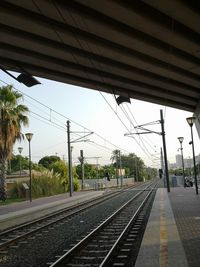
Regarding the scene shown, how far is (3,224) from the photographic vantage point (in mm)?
19859

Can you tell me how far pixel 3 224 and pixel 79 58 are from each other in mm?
8025

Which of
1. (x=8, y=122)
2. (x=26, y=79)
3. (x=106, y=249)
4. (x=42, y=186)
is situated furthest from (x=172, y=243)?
(x=42, y=186)

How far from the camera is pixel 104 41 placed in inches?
572

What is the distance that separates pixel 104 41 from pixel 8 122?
77.4 ft

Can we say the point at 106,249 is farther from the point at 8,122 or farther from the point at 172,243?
the point at 8,122

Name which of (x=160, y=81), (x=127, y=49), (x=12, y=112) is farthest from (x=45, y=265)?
(x=12, y=112)

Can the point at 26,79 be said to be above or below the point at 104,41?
below

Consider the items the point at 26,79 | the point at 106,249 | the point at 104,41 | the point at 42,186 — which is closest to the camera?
the point at 106,249

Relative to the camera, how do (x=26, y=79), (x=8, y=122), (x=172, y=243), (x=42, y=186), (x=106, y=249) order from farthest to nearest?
(x=42, y=186)
(x=8, y=122)
(x=26, y=79)
(x=106, y=249)
(x=172, y=243)

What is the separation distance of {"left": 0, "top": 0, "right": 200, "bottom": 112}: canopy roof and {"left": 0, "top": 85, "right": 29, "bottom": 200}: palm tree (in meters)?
16.8

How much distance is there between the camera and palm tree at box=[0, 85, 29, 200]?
120ft

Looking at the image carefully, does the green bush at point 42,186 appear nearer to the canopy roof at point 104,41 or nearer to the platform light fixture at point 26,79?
the canopy roof at point 104,41

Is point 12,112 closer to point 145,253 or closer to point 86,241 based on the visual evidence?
point 86,241

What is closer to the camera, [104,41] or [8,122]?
[104,41]
